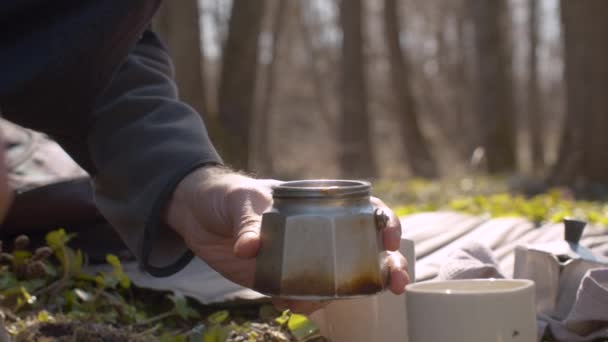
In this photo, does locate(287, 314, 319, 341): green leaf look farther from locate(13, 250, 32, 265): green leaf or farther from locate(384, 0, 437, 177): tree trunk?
locate(384, 0, 437, 177): tree trunk

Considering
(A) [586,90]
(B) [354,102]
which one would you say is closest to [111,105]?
(A) [586,90]

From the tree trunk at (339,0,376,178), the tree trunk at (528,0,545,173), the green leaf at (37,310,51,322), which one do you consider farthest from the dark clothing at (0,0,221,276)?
the tree trunk at (528,0,545,173)

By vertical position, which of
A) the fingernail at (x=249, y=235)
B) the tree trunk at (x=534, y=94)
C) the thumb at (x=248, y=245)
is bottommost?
the tree trunk at (x=534, y=94)

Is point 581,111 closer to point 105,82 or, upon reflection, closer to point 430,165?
point 430,165

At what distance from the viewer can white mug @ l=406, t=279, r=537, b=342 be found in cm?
154

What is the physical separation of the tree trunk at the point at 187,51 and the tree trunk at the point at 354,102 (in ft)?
16.4

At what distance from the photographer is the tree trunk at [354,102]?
45.4 feet

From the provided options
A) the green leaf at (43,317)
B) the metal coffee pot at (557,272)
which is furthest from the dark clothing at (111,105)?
the metal coffee pot at (557,272)

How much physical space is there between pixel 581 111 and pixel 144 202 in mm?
7906

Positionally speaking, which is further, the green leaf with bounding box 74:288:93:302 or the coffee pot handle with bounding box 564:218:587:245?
the green leaf with bounding box 74:288:93:302

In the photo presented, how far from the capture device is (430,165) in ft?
50.9

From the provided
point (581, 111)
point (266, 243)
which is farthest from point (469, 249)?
point (581, 111)

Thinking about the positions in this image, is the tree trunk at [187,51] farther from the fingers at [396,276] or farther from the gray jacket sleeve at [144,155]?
the fingers at [396,276]

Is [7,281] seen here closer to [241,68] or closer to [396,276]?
[396,276]
